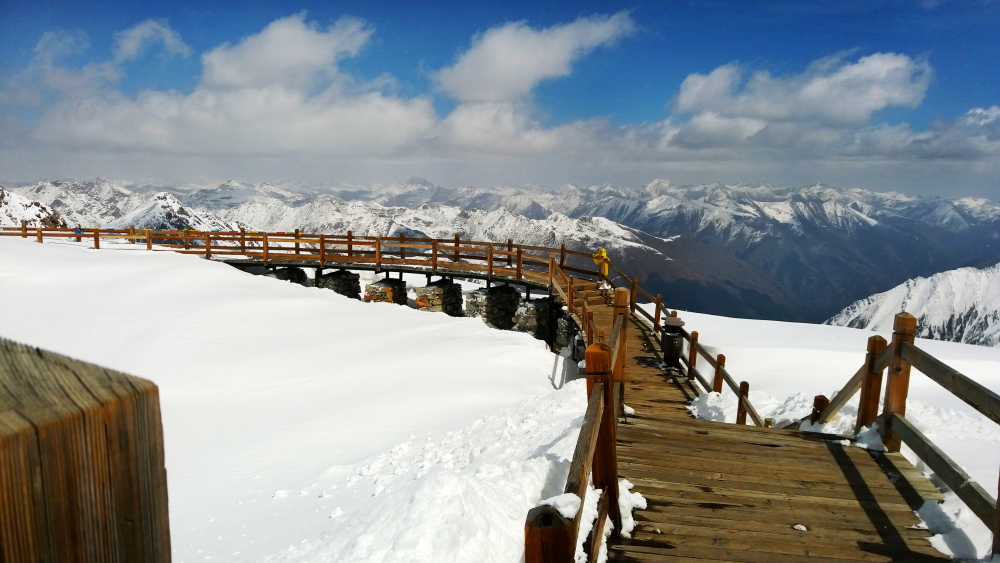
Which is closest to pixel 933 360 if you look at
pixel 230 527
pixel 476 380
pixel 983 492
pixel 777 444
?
pixel 983 492

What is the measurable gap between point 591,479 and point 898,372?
2930mm

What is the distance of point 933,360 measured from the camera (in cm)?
396

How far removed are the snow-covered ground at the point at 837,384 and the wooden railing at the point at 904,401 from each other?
Result: 23cm

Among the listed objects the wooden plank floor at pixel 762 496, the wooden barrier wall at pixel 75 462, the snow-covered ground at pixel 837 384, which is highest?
the wooden barrier wall at pixel 75 462

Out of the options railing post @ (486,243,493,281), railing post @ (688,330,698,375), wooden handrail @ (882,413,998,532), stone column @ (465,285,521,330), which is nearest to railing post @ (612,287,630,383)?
wooden handrail @ (882,413,998,532)

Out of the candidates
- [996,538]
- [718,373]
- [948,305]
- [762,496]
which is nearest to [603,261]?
[718,373]

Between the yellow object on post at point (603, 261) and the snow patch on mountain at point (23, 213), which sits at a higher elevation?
the snow patch on mountain at point (23, 213)

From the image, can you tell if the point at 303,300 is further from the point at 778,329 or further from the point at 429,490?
the point at 778,329

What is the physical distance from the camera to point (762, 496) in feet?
13.4

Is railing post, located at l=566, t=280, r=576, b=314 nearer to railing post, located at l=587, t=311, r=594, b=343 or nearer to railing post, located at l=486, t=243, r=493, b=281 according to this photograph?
railing post, located at l=587, t=311, r=594, b=343

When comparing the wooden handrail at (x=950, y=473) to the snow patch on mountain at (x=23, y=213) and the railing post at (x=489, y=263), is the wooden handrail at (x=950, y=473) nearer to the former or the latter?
the railing post at (x=489, y=263)

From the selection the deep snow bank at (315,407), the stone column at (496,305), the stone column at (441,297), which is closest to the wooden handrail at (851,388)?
the deep snow bank at (315,407)

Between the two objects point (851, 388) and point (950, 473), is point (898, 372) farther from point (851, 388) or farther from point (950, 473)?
point (950, 473)

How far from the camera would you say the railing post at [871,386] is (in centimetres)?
499
